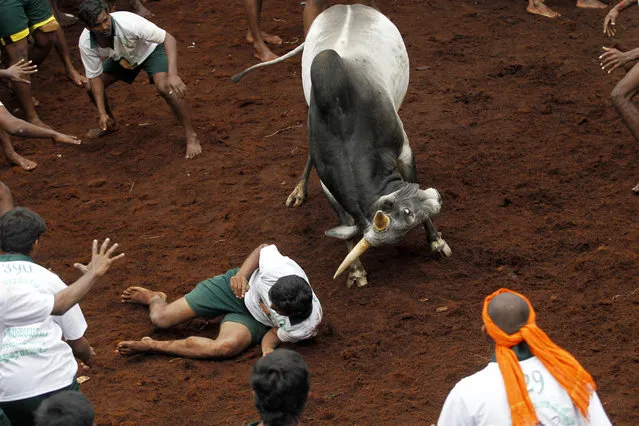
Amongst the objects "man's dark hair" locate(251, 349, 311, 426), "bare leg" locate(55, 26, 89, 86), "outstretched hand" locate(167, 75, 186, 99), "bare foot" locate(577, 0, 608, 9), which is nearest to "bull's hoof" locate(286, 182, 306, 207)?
"outstretched hand" locate(167, 75, 186, 99)

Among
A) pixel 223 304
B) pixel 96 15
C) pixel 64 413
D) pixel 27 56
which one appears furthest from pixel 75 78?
pixel 64 413

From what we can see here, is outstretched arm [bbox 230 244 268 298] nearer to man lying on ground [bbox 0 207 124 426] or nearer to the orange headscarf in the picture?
man lying on ground [bbox 0 207 124 426]

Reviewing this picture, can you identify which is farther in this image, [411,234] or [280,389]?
[411,234]

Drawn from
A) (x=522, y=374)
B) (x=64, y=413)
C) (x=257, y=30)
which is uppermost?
(x=522, y=374)

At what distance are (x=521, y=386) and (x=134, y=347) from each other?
2.98 meters

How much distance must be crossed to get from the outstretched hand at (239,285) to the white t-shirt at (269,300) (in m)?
0.05

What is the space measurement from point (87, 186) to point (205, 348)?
3.03 m

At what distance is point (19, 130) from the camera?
6.31 metres

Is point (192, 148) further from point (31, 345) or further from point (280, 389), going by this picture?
point (280, 389)

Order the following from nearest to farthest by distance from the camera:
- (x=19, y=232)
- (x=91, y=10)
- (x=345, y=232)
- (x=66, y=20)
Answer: (x=19, y=232)
(x=345, y=232)
(x=91, y=10)
(x=66, y=20)

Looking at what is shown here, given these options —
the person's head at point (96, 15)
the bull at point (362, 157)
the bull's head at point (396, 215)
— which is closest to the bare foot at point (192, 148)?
the person's head at point (96, 15)

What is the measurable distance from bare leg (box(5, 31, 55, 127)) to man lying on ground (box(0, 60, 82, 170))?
1.21ft

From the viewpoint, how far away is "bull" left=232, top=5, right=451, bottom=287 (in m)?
5.81

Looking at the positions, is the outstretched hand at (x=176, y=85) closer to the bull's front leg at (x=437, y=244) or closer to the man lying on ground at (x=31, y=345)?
the bull's front leg at (x=437, y=244)
